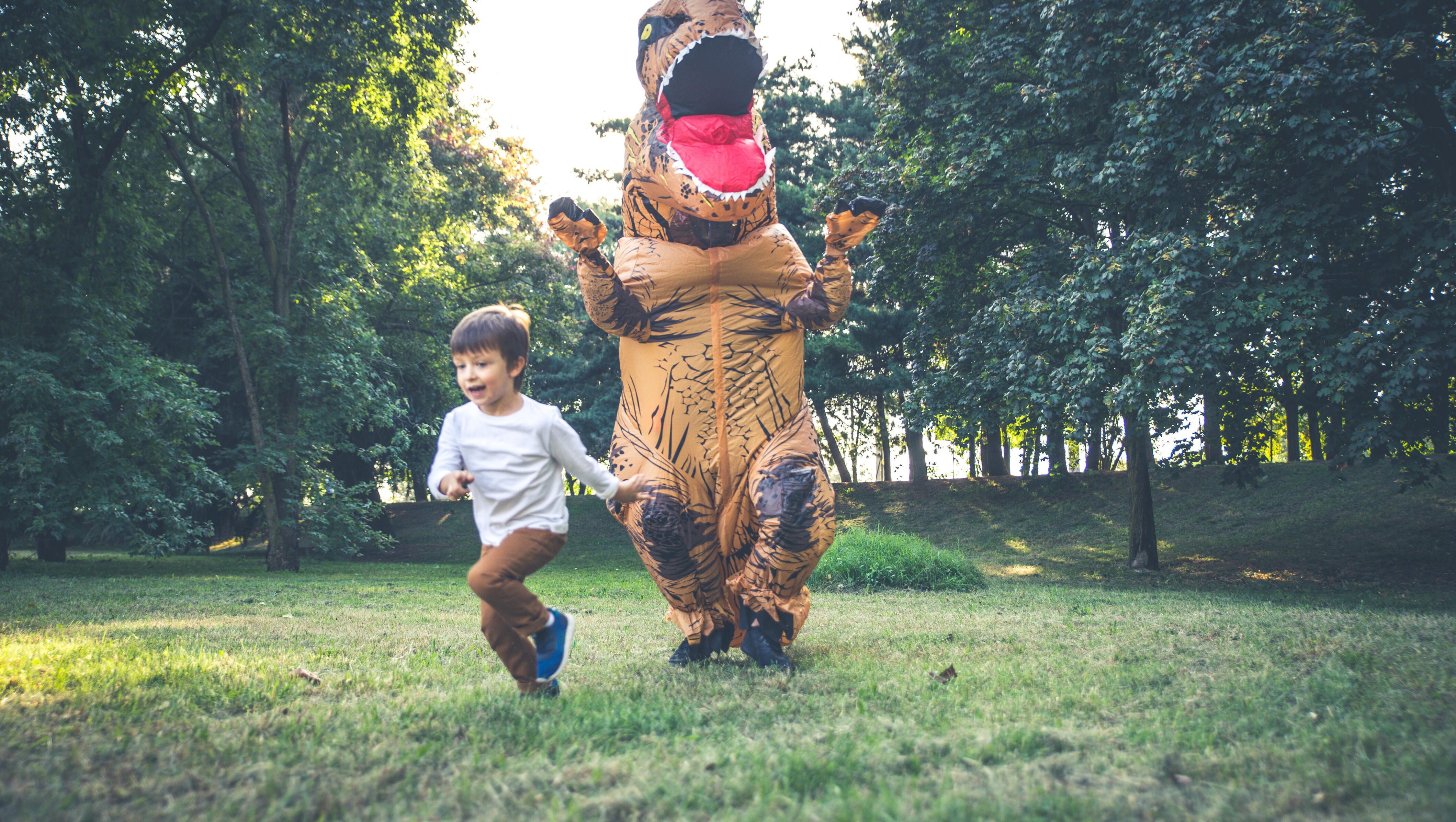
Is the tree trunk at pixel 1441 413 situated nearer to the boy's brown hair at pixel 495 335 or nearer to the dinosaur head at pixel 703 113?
the dinosaur head at pixel 703 113

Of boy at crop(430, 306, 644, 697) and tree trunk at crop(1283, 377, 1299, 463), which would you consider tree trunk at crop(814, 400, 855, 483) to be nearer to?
tree trunk at crop(1283, 377, 1299, 463)

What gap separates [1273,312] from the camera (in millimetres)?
7543

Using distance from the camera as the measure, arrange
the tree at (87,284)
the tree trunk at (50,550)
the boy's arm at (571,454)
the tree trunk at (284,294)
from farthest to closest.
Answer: the tree trunk at (50,550), the tree trunk at (284,294), the tree at (87,284), the boy's arm at (571,454)

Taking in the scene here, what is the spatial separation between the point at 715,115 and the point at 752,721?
2.83 meters

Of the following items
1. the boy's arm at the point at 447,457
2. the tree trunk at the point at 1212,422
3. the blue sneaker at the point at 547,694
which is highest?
the tree trunk at the point at 1212,422

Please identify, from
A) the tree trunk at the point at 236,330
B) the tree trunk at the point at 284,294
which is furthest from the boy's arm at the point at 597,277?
the tree trunk at the point at 284,294

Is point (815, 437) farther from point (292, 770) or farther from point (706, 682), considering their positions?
point (292, 770)

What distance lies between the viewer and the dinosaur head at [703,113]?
3840 mm

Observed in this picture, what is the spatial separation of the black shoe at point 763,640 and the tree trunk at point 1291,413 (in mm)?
8915

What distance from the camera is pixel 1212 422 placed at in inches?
491

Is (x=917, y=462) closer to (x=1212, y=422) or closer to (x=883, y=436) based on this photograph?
(x=883, y=436)

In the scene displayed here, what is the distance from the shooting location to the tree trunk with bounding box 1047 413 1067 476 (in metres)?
10.8

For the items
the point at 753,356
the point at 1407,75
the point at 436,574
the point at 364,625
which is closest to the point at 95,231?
the point at 436,574

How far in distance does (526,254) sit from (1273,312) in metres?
14.9
